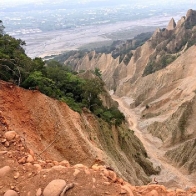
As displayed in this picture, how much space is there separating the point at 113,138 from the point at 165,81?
38.9 m

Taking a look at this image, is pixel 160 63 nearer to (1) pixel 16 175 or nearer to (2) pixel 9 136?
(2) pixel 9 136

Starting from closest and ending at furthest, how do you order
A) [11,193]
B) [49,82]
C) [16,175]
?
1. [11,193]
2. [16,175]
3. [49,82]

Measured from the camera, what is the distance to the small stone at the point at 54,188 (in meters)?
8.93

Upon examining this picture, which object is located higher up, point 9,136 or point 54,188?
point 9,136

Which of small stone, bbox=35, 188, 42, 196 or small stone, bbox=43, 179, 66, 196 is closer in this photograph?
small stone, bbox=43, 179, 66, 196

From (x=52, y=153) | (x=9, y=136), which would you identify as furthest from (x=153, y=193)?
(x=52, y=153)

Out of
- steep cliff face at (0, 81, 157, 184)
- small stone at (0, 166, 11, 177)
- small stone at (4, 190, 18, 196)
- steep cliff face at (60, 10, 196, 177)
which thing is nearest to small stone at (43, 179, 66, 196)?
small stone at (4, 190, 18, 196)

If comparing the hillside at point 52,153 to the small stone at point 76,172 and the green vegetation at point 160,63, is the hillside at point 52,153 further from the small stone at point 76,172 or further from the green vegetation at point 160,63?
the green vegetation at point 160,63

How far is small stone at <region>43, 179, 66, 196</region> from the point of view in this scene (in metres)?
8.93

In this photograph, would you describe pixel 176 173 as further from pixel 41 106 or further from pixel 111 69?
pixel 111 69

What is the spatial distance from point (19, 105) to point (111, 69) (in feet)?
262

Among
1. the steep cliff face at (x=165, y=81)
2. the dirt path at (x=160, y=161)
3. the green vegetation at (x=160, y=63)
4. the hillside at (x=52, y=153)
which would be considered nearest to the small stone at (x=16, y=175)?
the hillside at (x=52, y=153)

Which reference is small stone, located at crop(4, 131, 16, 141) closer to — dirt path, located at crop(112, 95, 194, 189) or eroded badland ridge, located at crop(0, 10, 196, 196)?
eroded badland ridge, located at crop(0, 10, 196, 196)

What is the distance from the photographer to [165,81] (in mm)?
64938
